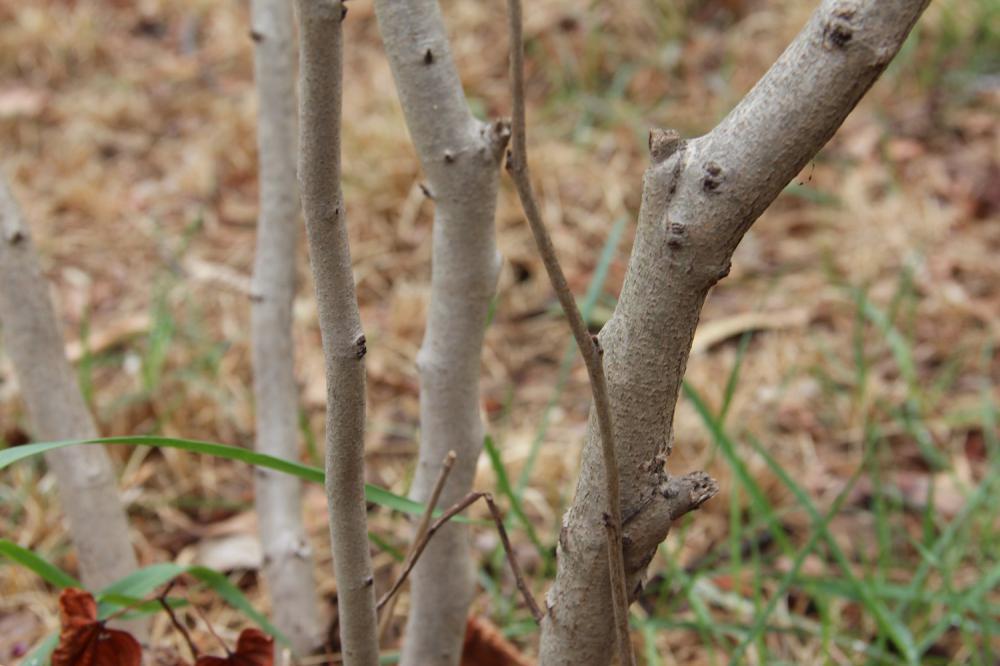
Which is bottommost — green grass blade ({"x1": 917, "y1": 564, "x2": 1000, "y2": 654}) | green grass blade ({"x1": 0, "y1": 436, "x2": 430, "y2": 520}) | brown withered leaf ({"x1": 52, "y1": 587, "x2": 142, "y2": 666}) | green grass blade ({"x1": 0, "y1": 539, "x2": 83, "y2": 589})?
brown withered leaf ({"x1": 52, "y1": 587, "x2": 142, "y2": 666})

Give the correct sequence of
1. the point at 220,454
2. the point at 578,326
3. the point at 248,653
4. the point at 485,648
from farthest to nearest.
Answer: the point at 485,648 < the point at 248,653 < the point at 220,454 < the point at 578,326

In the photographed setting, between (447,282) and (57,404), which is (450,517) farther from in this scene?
(57,404)

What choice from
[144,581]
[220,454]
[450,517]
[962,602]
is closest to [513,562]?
[450,517]

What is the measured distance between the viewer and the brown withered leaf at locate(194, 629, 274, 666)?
103 centimetres

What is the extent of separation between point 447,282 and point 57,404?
0.52m

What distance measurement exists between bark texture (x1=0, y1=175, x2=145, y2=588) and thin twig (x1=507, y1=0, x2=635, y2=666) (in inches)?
28.1

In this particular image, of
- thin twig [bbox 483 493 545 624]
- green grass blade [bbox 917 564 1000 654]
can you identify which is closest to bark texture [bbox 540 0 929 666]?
thin twig [bbox 483 493 545 624]

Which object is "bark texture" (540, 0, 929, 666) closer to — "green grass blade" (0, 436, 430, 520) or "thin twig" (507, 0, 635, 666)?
"thin twig" (507, 0, 635, 666)

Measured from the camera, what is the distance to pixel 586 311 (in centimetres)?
158

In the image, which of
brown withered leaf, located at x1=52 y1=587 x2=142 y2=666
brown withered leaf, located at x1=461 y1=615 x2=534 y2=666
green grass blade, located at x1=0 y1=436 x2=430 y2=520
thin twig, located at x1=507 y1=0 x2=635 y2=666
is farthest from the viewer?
brown withered leaf, located at x1=461 y1=615 x2=534 y2=666

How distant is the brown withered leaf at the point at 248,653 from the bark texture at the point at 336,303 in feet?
0.52

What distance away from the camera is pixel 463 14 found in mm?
4023

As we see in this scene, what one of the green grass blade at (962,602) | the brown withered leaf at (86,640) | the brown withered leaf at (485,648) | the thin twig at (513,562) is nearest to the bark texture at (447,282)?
the brown withered leaf at (485,648)

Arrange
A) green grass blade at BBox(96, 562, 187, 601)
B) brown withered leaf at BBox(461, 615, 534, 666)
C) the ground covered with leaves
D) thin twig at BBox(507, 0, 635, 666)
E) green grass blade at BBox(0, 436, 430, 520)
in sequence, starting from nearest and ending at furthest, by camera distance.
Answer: thin twig at BBox(507, 0, 635, 666) → green grass blade at BBox(0, 436, 430, 520) → green grass blade at BBox(96, 562, 187, 601) → brown withered leaf at BBox(461, 615, 534, 666) → the ground covered with leaves
